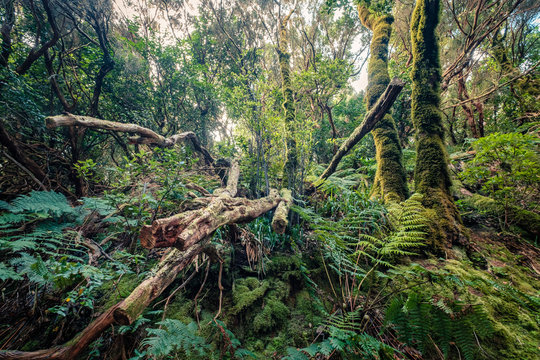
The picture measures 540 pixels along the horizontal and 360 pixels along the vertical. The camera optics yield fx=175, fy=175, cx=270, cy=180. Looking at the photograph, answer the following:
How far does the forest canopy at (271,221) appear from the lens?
54.6 inches

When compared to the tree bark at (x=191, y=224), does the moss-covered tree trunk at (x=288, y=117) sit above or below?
above

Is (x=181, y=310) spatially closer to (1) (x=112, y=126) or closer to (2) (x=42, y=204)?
(2) (x=42, y=204)

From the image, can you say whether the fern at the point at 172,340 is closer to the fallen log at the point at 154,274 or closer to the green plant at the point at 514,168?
the fallen log at the point at 154,274

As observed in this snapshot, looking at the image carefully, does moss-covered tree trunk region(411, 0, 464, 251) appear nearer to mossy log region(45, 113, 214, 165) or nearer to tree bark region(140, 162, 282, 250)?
tree bark region(140, 162, 282, 250)

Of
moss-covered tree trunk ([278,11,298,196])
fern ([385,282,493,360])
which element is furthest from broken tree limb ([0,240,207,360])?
moss-covered tree trunk ([278,11,298,196])

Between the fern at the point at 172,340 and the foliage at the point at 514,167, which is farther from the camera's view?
the foliage at the point at 514,167

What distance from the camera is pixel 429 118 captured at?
3.01 metres

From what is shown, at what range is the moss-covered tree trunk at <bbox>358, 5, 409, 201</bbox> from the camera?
10.8 ft

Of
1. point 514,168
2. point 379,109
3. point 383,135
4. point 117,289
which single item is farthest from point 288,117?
point 117,289

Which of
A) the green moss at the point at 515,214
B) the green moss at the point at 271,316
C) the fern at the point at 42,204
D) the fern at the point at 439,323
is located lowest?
the green moss at the point at 271,316

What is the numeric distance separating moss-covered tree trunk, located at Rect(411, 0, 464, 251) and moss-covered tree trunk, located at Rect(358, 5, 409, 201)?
407 millimetres

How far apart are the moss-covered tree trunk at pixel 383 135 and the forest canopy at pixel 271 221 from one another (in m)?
0.03

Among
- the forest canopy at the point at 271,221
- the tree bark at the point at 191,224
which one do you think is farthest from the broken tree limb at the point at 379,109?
the tree bark at the point at 191,224

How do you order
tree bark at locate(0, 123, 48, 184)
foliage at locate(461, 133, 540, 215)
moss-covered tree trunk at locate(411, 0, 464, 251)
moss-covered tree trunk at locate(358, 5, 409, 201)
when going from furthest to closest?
moss-covered tree trunk at locate(358, 5, 409, 201) < tree bark at locate(0, 123, 48, 184) < moss-covered tree trunk at locate(411, 0, 464, 251) < foliage at locate(461, 133, 540, 215)
